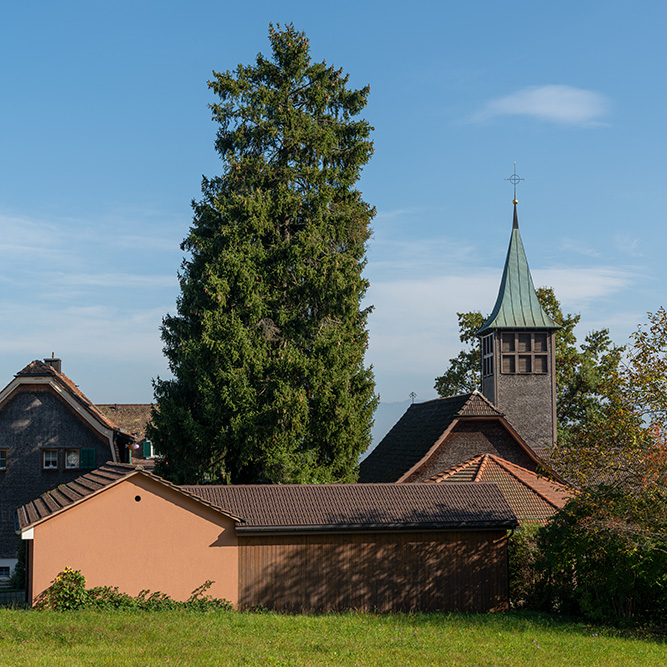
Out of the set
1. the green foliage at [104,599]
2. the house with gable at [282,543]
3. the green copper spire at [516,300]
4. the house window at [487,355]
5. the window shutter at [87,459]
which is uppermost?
the green copper spire at [516,300]

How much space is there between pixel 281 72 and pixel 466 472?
50.2ft

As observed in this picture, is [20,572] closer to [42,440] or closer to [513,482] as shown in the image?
[42,440]

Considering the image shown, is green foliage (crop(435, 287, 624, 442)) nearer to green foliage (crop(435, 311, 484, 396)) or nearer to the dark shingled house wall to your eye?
green foliage (crop(435, 311, 484, 396))

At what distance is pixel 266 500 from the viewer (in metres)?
20.1

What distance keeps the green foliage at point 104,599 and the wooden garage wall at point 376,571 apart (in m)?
0.96

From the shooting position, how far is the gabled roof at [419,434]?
96.7 ft

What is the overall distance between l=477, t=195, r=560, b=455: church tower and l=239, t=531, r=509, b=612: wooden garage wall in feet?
→ 83.6

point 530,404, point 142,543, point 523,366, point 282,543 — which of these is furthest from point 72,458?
point 523,366

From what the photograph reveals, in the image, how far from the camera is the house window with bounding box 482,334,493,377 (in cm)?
4653

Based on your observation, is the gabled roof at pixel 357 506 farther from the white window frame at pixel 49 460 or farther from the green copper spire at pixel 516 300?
the green copper spire at pixel 516 300

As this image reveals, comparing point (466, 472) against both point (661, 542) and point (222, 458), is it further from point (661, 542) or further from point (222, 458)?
point (661, 542)

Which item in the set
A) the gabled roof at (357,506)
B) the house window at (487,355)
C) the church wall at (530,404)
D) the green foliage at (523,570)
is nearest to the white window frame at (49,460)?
the gabled roof at (357,506)

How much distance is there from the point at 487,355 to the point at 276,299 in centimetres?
2316

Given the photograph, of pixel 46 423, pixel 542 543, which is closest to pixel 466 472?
pixel 542 543
